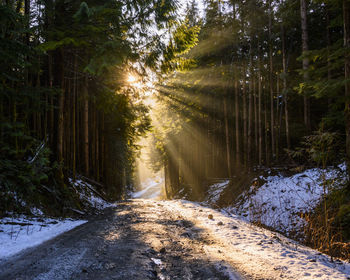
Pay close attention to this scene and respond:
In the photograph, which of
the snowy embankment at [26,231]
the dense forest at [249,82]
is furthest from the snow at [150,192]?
the snowy embankment at [26,231]

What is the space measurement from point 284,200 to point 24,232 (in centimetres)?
796

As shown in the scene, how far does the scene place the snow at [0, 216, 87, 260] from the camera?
366 centimetres

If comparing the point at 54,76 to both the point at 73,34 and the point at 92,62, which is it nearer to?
the point at 73,34

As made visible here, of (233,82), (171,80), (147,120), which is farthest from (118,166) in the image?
(233,82)

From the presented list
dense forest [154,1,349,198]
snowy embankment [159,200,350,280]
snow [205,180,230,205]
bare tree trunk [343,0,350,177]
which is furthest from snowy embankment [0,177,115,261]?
snow [205,180,230,205]

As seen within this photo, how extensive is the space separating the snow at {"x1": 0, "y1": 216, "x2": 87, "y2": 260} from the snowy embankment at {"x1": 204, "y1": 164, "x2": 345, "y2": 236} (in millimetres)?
5044

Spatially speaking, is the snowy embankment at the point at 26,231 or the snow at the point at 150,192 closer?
the snowy embankment at the point at 26,231

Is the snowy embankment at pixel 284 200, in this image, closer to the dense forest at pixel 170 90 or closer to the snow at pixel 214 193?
the dense forest at pixel 170 90

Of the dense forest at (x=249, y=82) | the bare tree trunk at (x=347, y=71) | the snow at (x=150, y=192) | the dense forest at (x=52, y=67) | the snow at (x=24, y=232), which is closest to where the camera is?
the snow at (x=24, y=232)

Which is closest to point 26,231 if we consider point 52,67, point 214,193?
point 52,67

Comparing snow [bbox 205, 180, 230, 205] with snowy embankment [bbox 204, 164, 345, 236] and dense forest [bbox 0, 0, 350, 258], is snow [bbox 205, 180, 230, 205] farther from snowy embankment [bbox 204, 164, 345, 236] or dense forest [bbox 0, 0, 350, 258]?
snowy embankment [bbox 204, 164, 345, 236]

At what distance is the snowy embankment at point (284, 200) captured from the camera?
25.0ft

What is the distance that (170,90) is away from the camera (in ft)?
54.0

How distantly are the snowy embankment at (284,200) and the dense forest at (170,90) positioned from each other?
2.92 ft
